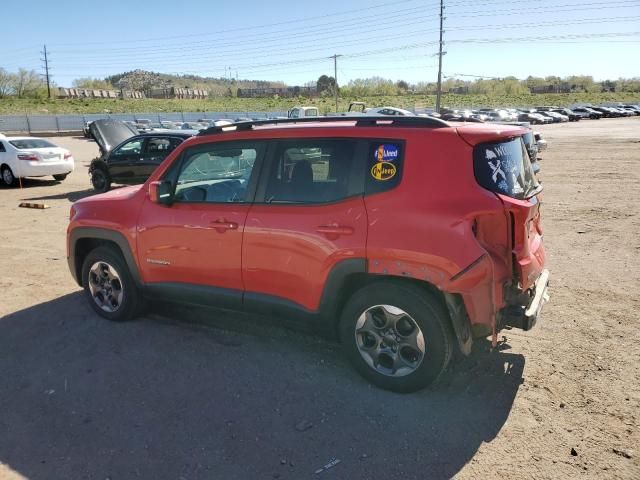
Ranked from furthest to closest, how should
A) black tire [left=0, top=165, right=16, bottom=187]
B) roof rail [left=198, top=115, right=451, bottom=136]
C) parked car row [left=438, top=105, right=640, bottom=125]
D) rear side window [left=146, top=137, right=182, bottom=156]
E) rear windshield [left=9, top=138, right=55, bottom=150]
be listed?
parked car row [left=438, top=105, right=640, bottom=125] < rear windshield [left=9, top=138, right=55, bottom=150] < black tire [left=0, top=165, right=16, bottom=187] < rear side window [left=146, top=137, right=182, bottom=156] < roof rail [left=198, top=115, right=451, bottom=136]

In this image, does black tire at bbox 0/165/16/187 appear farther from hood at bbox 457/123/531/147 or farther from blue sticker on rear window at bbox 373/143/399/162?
hood at bbox 457/123/531/147

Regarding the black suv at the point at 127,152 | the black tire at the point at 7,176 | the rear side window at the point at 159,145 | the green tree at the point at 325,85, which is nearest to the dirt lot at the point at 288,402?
the rear side window at the point at 159,145

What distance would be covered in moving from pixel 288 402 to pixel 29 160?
14.6 meters

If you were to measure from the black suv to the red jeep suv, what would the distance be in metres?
8.34

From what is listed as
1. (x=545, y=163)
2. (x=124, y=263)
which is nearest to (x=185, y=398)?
(x=124, y=263)

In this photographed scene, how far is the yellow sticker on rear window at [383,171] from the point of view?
133 inches

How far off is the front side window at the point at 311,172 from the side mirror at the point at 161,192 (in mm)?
966

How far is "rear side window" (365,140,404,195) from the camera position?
11.0ft

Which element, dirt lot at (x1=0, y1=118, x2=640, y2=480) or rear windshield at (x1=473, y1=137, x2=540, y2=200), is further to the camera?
rear windshield at (x1=473, y1=137, x2=540, y2=200)

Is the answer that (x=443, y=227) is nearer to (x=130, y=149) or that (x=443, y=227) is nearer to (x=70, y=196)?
(x=130, y=149)

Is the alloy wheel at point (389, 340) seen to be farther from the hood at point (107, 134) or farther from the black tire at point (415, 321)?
the hood at point (107, 134)

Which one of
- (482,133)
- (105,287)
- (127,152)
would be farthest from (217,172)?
(127,152)

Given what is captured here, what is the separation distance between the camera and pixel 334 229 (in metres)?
3.46

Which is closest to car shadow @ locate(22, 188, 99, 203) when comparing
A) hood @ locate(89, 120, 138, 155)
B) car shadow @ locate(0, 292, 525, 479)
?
hood @ locate(89, 120, 138, 155)
